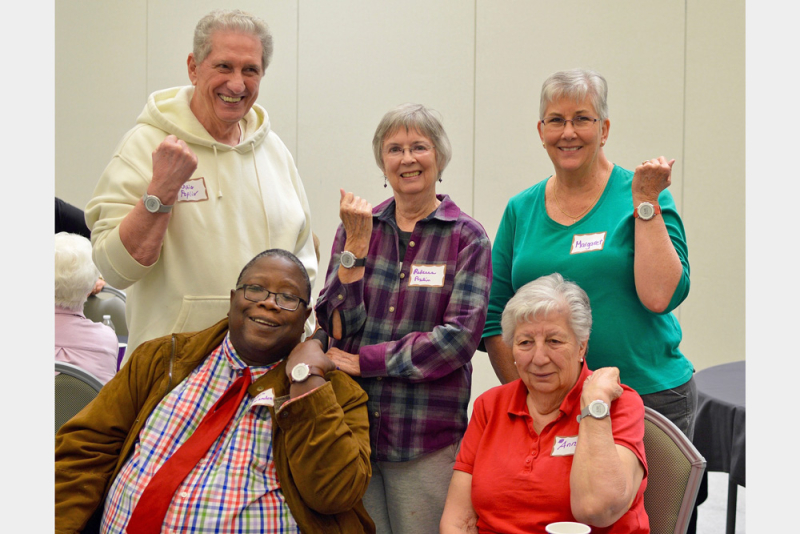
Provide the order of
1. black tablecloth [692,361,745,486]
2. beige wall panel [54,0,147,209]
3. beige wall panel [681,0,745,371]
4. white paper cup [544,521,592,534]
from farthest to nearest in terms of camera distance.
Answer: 1. beige wall panel [54,0,147,209]
2. beige wall panel [681,0,745,371]
3. black tablecloth [692,361,745,486]
4. white paper cup [544,521,592,534]

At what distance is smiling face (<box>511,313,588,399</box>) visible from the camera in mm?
1859

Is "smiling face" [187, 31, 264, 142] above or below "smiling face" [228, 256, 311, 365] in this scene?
above

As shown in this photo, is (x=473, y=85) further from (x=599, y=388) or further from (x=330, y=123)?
(x=599, y=388)

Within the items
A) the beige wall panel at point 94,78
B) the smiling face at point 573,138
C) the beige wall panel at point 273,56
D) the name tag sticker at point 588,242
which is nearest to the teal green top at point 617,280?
the name tag sticker at point 588,242

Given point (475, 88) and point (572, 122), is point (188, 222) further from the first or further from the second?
point (475, 88)

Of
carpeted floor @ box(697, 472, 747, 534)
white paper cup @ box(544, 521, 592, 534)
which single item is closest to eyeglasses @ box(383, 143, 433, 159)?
white paper cup @ box(544, 521, 592, 534)

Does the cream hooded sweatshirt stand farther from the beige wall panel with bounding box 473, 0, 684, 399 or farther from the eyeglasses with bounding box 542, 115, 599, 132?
the beige wall panel with bounding box 473, 0, 684, 399

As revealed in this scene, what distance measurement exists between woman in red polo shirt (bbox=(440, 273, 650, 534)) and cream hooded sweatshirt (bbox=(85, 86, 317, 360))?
32.0 inches

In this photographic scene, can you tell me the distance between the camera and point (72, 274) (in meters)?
2.79

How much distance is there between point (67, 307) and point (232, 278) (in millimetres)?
1080

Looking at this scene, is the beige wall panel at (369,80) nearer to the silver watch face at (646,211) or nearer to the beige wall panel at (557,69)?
the beige wall panel at (557,69)

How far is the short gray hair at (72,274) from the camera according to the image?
9.11 feet

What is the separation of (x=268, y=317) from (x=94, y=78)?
415 centimetres

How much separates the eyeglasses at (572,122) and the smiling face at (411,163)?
0.36m
